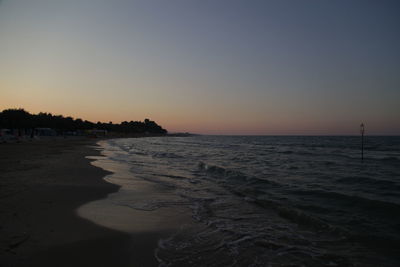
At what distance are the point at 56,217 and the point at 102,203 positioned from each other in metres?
1.85

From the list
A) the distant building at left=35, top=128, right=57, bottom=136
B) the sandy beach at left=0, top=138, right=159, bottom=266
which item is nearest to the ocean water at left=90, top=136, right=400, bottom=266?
the sandy beach at left=0, top=138, right=159, bottom=266

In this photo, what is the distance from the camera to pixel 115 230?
18.2 ft

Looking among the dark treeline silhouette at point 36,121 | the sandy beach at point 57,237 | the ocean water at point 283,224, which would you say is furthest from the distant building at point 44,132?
the sandy beach at point 57,237

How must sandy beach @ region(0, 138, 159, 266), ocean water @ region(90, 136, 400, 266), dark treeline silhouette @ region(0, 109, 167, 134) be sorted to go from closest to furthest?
sandy beach @ region(0, 138, 159, 266) → ocean water @ region(90, 136, 400, 266) → dark treeline silhouette @ region(0, 109, 167, 134)

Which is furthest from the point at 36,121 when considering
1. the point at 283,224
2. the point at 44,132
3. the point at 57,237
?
the point at 283,224

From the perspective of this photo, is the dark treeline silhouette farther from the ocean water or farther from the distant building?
the ocean water

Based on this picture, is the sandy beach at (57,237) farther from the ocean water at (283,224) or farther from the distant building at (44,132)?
the distant building at (44,132)

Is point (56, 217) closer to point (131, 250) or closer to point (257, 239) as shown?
point (131, 250)

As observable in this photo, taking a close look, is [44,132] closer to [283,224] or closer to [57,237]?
[57,237]

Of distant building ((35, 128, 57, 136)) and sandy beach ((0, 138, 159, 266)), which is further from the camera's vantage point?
distant building ((35, 128, 57, 136))

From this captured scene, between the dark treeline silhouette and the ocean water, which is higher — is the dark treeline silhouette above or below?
above

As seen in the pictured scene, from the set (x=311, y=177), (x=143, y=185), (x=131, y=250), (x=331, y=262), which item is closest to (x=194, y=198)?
(x=143, y=185)

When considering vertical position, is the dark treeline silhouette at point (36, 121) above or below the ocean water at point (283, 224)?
above

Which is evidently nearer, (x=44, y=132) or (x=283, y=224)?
(x=283, y=224)
